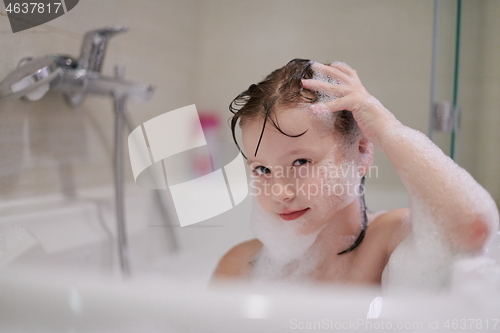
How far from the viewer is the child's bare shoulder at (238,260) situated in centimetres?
71

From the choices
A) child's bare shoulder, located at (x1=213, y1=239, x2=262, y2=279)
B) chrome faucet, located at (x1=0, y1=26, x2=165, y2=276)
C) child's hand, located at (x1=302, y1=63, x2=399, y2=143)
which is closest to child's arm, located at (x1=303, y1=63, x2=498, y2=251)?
child's hand, located at (x1=302, y1=63, x2=399, y2=143)

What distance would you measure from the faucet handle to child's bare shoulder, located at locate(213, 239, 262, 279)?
546mm

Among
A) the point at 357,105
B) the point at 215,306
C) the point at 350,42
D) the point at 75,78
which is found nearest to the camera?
the point at 215,306

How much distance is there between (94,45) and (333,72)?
0.57 meters

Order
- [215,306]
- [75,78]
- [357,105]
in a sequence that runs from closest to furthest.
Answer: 1. [215,306]
2. [357,105]
3. [75,78]

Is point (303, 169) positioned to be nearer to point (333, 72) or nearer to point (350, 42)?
point (333, 72)

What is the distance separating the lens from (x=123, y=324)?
1.37 feet

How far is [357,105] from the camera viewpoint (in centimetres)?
57

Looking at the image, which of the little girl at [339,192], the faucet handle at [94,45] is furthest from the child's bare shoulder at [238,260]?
the faucet handle at [94,45]

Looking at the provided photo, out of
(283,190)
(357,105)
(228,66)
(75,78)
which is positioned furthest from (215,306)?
(75,78)

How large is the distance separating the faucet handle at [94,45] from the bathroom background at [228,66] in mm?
22

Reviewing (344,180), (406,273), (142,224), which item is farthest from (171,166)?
(406,273)

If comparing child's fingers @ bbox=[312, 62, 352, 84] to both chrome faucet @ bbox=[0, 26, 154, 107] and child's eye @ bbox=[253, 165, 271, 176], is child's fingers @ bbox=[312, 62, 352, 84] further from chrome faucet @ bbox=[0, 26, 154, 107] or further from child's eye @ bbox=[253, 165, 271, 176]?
chrome faucet @ bbox=[0, 26, 154, 107]

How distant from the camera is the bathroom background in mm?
678
